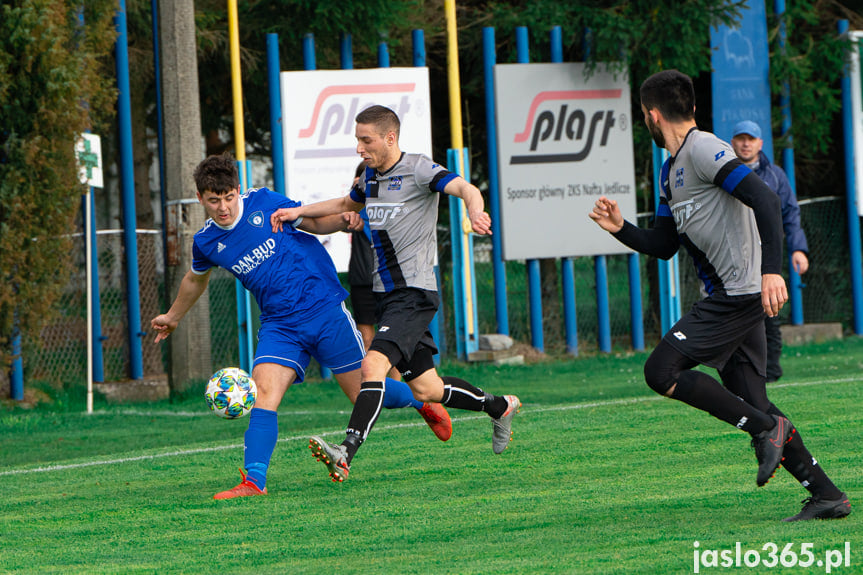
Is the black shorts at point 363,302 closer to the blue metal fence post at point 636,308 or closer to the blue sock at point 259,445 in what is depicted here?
the blue sock at point 259,445

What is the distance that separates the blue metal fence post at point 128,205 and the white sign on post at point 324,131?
177 cm

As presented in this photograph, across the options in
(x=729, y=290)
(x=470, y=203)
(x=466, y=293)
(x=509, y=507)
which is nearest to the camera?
(x=729, y=290)

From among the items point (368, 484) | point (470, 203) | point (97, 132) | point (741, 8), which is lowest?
point (368, 484)

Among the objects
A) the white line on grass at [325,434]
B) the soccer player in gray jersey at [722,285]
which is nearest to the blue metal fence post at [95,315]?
the white line on grass at [325,434]

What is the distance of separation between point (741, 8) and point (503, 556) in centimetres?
1290

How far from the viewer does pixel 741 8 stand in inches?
645

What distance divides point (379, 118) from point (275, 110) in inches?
309

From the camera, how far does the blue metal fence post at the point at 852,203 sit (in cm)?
1744

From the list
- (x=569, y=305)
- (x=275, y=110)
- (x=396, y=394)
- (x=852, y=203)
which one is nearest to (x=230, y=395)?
(x=396, y=394)

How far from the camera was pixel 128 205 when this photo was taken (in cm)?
1438

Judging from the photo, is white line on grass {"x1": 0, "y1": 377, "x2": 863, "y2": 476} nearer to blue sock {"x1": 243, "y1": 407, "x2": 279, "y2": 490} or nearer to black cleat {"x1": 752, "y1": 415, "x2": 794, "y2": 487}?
blue sock {"x1": 243, "y1": 407, "x2": 279, "y2": 490}

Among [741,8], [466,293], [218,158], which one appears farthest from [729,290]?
[741,8]

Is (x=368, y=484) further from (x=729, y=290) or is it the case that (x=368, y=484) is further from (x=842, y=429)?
(x=842, y=429)

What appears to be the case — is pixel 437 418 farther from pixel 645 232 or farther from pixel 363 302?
pixel 363 302
